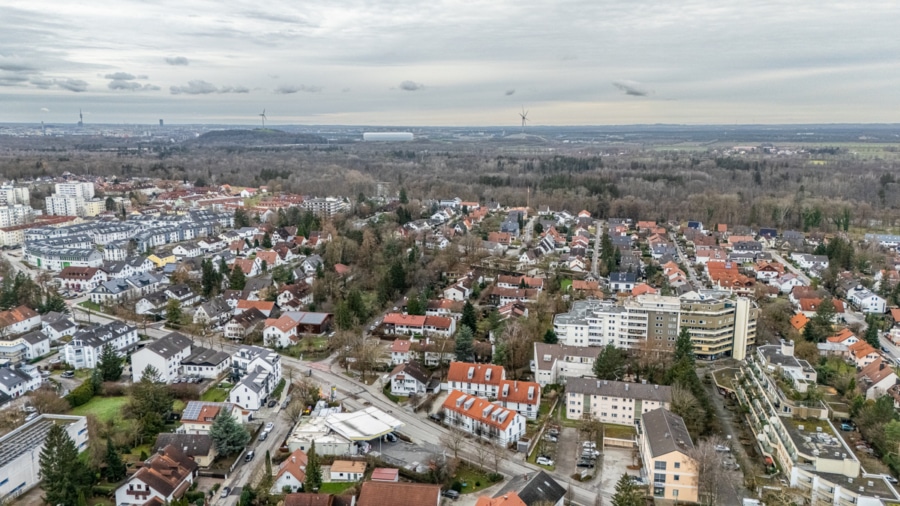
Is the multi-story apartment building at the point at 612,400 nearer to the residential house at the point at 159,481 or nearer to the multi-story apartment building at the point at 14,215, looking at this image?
the residential house at the point at 159,481

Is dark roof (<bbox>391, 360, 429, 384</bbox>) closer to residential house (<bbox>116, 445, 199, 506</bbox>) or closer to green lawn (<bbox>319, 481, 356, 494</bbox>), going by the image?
green lawn (<bbox>319, 481, 356, 494</bbox>)

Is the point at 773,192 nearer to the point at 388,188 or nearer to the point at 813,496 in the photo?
the point at 388,188

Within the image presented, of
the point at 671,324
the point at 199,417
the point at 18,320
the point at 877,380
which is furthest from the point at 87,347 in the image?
the point at 877,380

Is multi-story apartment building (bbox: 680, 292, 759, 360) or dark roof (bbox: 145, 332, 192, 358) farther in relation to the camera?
multi-story apartment building (bbox: 680, 292, 759, 360)

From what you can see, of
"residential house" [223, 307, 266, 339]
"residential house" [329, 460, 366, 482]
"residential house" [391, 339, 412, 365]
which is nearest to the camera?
"residential house" [329, 460, 366, 482]

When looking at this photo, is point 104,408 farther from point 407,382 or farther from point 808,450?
point 808,450

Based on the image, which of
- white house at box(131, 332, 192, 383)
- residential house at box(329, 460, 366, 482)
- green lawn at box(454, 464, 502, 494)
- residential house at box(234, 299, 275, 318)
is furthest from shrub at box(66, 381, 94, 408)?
green lawn at box(454, 464, 502, 494)

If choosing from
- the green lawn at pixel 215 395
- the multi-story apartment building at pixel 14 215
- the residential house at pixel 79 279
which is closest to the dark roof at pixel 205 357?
the green lawn at pixel 215 395
